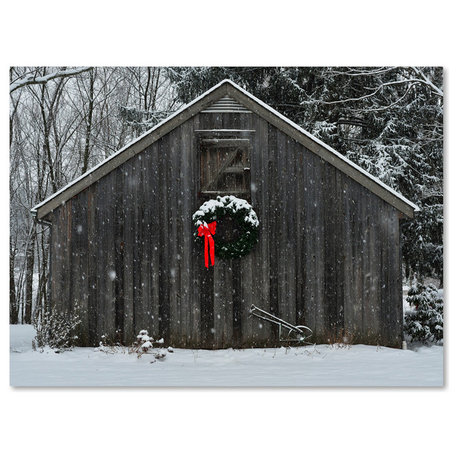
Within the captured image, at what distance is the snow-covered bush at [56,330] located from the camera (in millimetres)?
9641

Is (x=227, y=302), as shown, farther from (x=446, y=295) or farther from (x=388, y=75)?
(x=388, y=75)

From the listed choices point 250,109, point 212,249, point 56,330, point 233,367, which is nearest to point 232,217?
point 212,249

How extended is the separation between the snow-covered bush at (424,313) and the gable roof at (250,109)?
6.05 feet

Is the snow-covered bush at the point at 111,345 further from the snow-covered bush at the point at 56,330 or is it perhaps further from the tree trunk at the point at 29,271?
the tree trunk at the point at 29,271

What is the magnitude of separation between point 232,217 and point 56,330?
3.82 metres

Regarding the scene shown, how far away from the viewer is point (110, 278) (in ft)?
33.7

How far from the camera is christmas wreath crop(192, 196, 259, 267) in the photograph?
33.0 feet

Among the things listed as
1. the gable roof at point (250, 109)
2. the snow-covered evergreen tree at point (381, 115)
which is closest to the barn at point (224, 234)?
the gable roof at point (250, 109)

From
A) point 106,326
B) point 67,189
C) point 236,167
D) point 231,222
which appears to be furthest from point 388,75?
point 106,326

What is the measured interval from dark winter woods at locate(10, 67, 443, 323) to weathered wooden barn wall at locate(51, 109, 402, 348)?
107 cm

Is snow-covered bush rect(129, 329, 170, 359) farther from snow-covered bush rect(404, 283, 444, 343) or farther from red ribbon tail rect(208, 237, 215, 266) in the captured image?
snow-covered bush rect(404, 283, 444, 343)

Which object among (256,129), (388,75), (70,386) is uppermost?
(388,75)

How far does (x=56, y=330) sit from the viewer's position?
32.7 ft

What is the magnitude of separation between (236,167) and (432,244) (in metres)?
4.21
